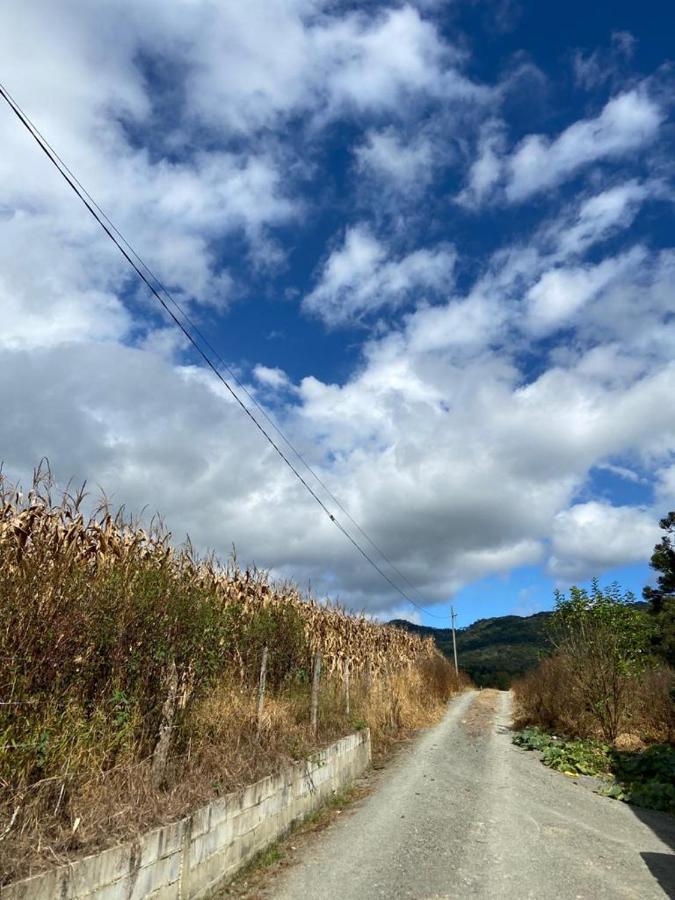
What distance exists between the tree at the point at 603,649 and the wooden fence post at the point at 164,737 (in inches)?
485

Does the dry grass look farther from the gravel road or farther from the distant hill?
the distant hill

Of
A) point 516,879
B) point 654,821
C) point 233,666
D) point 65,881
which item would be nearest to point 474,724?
point 654,821

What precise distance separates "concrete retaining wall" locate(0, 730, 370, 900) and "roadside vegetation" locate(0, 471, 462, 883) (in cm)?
A: 14

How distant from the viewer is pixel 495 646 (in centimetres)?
10831

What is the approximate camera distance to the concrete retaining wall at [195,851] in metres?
3.72

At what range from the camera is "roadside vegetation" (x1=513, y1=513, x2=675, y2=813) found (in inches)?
528

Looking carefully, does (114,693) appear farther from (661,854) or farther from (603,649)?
(603,649)

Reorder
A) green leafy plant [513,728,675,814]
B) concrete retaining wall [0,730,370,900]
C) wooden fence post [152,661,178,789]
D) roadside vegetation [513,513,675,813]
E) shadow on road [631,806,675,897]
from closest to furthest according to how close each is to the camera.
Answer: concrete retaining wall [0,730,370,900] < wooden fence post [152,661,178,789] < shadow on road [631,806,675,897] < green leafy plant [513,728,675,814] < roadside vegetation [513,513,675,813]

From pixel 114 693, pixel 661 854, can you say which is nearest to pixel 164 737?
pixel 114 693

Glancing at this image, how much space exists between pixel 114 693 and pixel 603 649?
43.4 feet

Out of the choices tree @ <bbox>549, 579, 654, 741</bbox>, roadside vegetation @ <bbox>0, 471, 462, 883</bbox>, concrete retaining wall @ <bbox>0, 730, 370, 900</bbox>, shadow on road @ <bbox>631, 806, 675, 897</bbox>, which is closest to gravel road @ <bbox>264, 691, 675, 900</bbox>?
shadow on road @ <bbox>631, 806, 675, 897</bbox>

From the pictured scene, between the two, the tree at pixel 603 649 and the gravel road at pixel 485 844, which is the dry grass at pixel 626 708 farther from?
the gravel road at pixel 485 844

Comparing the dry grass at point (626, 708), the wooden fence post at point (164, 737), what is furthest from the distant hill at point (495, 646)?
the wooden fence post at point (164, 737)

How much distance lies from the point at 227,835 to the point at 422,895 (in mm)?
1910
